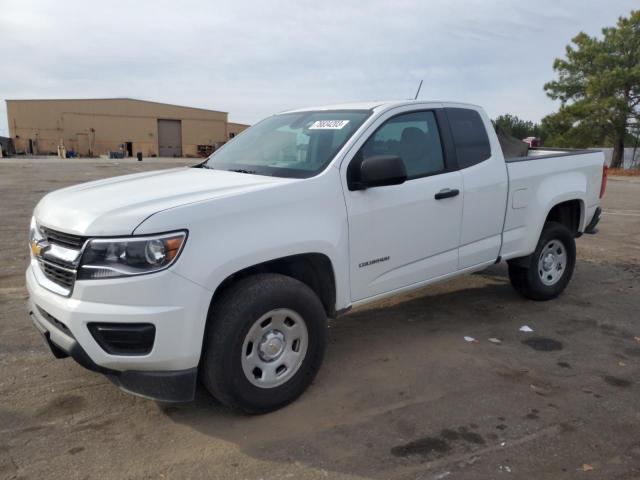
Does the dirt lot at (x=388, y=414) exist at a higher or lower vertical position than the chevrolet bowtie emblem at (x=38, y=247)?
lower

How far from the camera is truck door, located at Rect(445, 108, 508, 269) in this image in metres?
4.42

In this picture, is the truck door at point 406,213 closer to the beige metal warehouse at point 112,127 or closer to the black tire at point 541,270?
the black tire at point 541,270

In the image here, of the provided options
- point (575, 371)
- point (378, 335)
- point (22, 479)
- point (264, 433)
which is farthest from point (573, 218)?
point (22, 479)

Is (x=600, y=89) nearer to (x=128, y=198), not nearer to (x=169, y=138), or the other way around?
(x=128, y=198)

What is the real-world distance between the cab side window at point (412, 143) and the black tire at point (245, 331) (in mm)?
1154

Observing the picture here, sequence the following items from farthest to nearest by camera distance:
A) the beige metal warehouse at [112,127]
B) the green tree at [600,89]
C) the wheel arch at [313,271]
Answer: the beige metal warehouse at [112,127] < the green tree at [600,89] < the wheel arch at [313,271]

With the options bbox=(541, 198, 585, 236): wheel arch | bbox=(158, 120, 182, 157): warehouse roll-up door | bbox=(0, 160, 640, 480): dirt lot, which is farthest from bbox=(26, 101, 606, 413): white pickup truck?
bbox=(158, 120, 182, 157): warehouse roll-up door

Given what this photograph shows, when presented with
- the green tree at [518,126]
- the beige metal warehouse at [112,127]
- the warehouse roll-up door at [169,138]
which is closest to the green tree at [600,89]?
the green tree at [518,126]

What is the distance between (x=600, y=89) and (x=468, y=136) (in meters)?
32.2

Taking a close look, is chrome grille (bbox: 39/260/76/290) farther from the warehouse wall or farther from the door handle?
the warehouse wall

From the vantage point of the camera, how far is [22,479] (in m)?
2.67

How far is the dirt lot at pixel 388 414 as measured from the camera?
281 centimetres

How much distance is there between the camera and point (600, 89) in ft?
104

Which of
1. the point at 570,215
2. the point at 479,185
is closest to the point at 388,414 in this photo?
the point at 479,185
